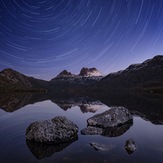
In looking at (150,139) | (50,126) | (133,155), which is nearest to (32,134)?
(50,126)

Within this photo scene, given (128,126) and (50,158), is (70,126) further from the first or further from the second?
(128,126)

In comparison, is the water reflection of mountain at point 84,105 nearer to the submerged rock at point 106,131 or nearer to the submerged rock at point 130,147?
the submerged rock at point 106,131

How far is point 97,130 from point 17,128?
1023 centimetres

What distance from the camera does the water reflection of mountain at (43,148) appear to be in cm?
1728

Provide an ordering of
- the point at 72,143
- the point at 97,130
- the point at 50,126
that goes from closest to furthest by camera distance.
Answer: the point at 72,143 → the point at 50,126 → the point at 97,130

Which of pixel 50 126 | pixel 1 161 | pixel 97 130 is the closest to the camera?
pixel 1 161

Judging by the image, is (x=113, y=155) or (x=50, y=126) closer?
(x=113, y=155)

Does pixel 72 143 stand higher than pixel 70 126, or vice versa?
pixel 70 126

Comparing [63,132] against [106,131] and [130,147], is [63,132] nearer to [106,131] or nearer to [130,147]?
[106,131]

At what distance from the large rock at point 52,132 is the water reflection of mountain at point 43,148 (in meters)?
0.66

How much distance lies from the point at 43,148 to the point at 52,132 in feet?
8.00

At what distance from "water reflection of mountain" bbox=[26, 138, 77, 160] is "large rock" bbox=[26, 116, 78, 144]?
66 centimetres

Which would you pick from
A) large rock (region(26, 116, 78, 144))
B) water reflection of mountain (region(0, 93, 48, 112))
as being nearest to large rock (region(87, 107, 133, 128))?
large rock (region(26, 116, 78, 144))

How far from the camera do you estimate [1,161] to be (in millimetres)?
15562
